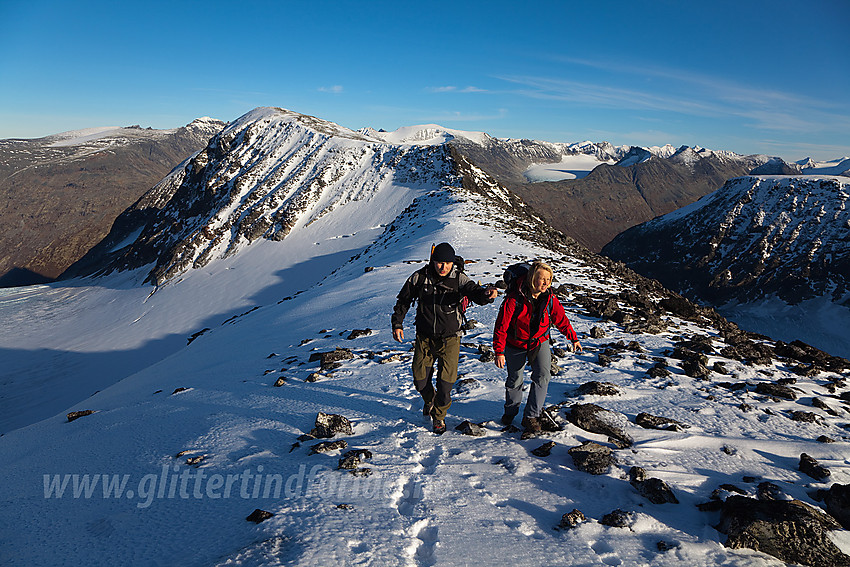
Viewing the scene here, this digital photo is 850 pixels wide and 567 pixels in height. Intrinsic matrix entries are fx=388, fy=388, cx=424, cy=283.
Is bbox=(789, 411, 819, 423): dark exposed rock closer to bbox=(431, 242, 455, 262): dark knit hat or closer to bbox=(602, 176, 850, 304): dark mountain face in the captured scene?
bbox=(431, 242, 455, 262): dark knit hat

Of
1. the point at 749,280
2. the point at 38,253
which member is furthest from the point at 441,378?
the point at 38,253

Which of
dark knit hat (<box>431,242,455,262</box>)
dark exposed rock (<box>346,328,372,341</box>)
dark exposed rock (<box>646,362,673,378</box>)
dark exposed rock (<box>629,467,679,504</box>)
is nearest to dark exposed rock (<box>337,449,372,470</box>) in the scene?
dark knit hat (<box>431,242,455,262</box>)

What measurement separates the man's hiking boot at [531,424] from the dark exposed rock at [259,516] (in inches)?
137

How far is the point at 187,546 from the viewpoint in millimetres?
3807

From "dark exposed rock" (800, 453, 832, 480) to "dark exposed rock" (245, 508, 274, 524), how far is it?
6342 mm

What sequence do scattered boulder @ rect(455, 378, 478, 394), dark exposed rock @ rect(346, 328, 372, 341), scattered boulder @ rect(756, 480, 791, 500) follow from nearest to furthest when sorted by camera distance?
1. scattered boulder @ rect(756, 480, 791, 500)
2. scattered boulder @ rect(455, 378, 478, 394)
3. dark exposed rock @ rect(346, 328, 372, 341)

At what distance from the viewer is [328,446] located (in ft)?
17.7

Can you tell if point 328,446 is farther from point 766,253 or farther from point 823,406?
point 766,253

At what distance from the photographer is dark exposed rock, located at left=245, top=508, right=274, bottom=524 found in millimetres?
4008

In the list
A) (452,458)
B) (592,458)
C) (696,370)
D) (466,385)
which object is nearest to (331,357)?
(466,385)

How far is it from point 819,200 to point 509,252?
4449 inches

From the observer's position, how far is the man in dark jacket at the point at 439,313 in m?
5.51

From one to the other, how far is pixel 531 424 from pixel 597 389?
81.5 inches

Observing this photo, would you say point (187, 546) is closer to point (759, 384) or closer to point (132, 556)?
point (132, 556)
